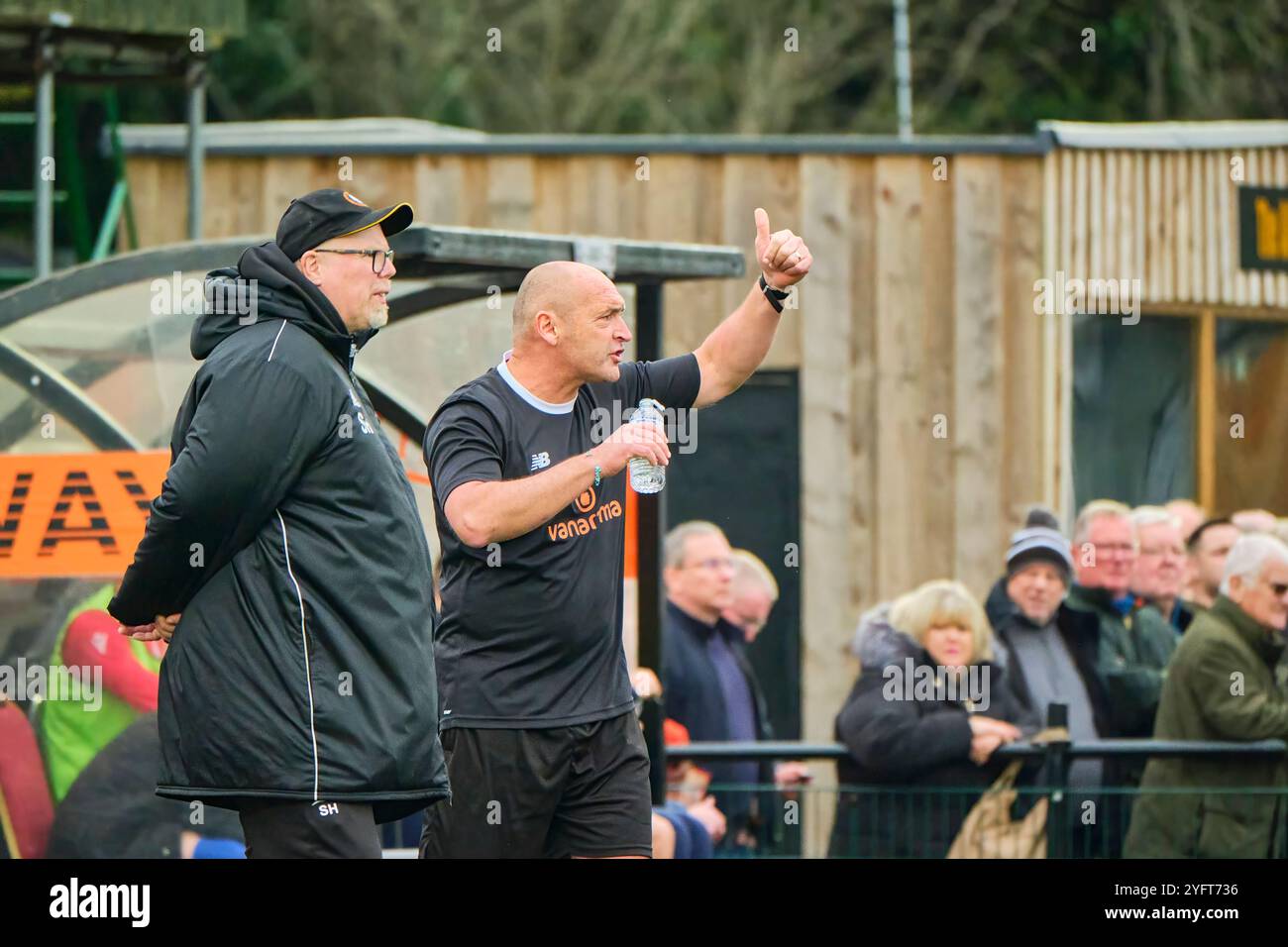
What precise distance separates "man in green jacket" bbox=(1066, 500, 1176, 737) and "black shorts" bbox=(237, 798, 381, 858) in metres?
→ 5.32

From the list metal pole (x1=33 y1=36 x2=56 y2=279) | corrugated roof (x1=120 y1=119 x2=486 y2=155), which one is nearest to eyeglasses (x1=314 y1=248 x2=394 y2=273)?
metal pole (x1=33 y1=36 x2=56 y2=279)

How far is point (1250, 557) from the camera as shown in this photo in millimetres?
9195

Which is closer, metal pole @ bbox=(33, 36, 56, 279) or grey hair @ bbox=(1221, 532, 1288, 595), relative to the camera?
grey hair @ bbox=(1221, 532, 1288, 595)

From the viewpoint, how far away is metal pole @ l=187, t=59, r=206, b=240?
11562mm

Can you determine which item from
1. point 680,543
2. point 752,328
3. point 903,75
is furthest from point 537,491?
point 903,75

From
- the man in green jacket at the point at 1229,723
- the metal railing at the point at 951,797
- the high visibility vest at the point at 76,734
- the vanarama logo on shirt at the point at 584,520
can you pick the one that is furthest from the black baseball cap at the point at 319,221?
the man in green jacket at the point at 1229,723

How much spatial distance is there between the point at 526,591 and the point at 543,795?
536 millimetres

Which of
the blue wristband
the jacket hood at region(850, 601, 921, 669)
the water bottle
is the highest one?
the water bottle

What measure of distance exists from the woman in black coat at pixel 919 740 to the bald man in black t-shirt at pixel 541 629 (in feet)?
9.38

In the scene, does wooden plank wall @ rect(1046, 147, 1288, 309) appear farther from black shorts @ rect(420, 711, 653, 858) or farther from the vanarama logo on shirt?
black shorts @ rect(420, 711, 653, 858)

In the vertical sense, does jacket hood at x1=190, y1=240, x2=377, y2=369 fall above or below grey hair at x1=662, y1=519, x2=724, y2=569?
above

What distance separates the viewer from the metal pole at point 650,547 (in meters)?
8.22

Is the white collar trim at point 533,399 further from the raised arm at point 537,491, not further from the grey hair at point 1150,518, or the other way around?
the grey hair at point 1150,518

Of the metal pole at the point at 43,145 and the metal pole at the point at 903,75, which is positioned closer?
the metal pole at the point at 43,145
